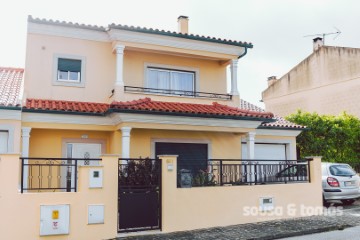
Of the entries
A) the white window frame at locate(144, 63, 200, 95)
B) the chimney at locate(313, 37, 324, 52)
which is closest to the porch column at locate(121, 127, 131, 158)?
the white window frame at locate(144, 63, 200, 95)

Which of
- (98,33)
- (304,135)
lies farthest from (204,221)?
(304,135)

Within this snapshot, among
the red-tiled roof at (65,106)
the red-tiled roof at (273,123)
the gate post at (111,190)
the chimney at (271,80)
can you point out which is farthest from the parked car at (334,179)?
the chimney at (271,80)

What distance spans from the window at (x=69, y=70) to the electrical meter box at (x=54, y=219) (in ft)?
18.5

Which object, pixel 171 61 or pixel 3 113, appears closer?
pixel 3 113

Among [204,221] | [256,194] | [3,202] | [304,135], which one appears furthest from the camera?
[304,135]

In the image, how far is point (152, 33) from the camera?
483 inches

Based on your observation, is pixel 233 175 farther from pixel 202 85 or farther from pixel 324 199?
pixel 202 85

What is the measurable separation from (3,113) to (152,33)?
5.39 m

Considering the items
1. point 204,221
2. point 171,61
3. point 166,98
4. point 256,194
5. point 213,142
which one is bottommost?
point 204,221

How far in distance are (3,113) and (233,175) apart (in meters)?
6.70

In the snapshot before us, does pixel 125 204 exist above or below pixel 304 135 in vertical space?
below

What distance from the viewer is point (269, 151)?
1484 cm

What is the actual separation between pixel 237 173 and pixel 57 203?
4902mm

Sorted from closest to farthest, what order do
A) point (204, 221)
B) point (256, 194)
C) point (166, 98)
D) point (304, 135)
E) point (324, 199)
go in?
point (204, 221)
point (256, 194)
point (324, 199)
point (166, 98)
point (304, 135)
